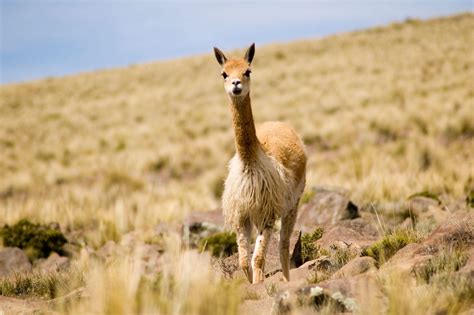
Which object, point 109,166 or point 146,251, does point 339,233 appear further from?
point 109,166

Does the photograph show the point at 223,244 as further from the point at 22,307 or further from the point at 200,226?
the point at 22,307

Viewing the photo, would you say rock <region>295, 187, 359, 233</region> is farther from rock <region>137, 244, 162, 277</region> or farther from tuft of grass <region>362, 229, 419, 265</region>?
tuft of grass <region>362, 229, 419, 265</region>

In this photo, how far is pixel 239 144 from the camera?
4402mm

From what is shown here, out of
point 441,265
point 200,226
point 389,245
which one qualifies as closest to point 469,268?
point 441,265

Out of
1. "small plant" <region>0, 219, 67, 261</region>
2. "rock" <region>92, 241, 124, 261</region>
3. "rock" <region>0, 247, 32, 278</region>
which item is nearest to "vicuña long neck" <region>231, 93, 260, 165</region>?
"rock" <region>92, 241, 124, 261</region>

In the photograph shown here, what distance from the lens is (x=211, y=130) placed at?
17.9m

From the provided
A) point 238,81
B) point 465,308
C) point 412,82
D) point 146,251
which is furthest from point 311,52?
point 465,308

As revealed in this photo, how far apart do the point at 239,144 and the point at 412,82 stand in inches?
619

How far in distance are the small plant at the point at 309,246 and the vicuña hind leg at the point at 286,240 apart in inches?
17.1

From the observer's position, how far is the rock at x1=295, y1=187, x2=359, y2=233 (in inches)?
267

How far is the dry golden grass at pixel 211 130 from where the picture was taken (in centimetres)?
942

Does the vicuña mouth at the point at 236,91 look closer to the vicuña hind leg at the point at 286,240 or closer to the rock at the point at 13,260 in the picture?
the vicuña hind leg at the point at 286,240

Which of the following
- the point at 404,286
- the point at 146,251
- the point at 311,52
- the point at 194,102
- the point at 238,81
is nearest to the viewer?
the point at 404,286

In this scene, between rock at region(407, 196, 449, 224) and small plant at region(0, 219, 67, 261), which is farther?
small plant at region(0, 219, 67, 261)
